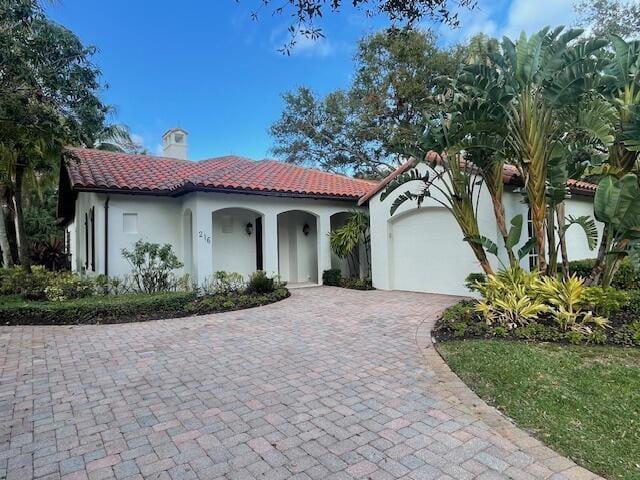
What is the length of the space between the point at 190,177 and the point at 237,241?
9.80 ft

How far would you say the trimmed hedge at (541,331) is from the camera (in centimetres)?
620

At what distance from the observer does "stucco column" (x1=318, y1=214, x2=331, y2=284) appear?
15594 mm

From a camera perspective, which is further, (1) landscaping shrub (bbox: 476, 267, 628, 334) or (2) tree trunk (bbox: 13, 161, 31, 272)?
(2) tree trunk (bbox: 13, 161, 31, 272)

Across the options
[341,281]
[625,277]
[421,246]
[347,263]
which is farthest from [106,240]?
[625,277]

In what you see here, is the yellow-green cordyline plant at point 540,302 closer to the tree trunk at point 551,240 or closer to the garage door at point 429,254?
the tree trunk at point 551,240

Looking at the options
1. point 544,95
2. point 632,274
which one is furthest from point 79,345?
point 632,274

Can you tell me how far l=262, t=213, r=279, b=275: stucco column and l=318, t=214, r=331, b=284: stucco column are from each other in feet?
6.82

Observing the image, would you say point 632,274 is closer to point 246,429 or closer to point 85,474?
point 246,429

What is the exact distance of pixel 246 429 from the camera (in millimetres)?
3871

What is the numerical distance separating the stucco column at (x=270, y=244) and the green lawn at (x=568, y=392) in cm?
843

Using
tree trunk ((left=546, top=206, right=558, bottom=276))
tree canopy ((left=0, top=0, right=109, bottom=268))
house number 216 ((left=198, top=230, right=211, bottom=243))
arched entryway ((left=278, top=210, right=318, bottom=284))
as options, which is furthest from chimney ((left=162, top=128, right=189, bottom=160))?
tree trunk ((left=546, top=206, right=558, bottom=276))

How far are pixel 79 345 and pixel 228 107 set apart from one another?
17.2m

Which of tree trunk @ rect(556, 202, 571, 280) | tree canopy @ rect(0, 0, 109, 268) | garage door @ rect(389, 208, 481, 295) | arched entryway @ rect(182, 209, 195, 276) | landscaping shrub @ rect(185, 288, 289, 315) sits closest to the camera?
tree trunk @ rect(556, 202, 571, 280)

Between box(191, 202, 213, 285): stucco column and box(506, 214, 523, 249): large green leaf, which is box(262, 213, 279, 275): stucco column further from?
box(506, 214, 523, 249): large green leaf
